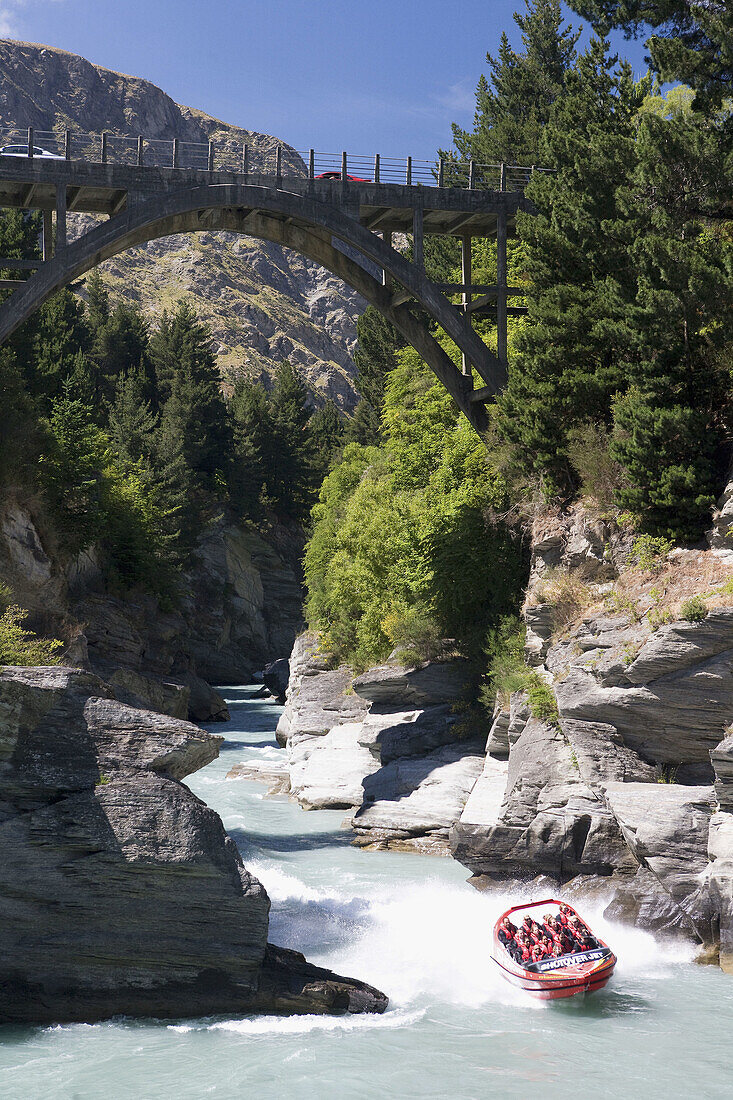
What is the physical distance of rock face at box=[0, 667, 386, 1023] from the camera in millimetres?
14547

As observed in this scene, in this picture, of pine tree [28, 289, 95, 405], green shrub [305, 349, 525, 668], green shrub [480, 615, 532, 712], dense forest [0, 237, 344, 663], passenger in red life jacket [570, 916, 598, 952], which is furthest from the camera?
pine tree [28, 289, 95, 405]

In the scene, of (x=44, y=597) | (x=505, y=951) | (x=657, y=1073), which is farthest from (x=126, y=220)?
Answer: (x=657, y=1073)

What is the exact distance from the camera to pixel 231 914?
48.9 ft

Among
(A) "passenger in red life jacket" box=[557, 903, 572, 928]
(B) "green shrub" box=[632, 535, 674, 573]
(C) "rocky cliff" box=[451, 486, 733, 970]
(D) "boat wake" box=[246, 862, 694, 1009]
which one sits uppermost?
(B) "green shrub" box=[632, 535, 674, 573]

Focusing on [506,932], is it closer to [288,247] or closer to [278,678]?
[288,247]

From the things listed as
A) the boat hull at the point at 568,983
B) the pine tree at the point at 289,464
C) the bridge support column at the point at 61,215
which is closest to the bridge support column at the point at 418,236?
the bridge support column at the point at 61,215

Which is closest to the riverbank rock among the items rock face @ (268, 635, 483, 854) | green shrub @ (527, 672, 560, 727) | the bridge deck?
rock face @ (268, 635, 483, 854)

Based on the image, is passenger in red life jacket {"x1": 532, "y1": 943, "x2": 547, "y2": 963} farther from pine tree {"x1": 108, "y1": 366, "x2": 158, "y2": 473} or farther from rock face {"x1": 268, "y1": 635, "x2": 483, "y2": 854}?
pine tree {"x1": 108, "y1": 366, "x2": 158, "y2": 473}

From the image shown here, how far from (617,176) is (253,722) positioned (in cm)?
2972

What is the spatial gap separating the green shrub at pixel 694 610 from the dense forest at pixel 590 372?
8.09ft

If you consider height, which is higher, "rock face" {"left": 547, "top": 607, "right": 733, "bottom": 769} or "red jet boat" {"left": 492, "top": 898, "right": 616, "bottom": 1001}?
"rock face" {"left": 547, "top": 607, "right": 733, "bottom": 769}

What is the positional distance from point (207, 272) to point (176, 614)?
346ft

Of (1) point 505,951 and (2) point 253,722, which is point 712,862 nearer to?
(1) point 505,951

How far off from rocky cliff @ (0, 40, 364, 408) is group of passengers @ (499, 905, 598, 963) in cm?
9294
